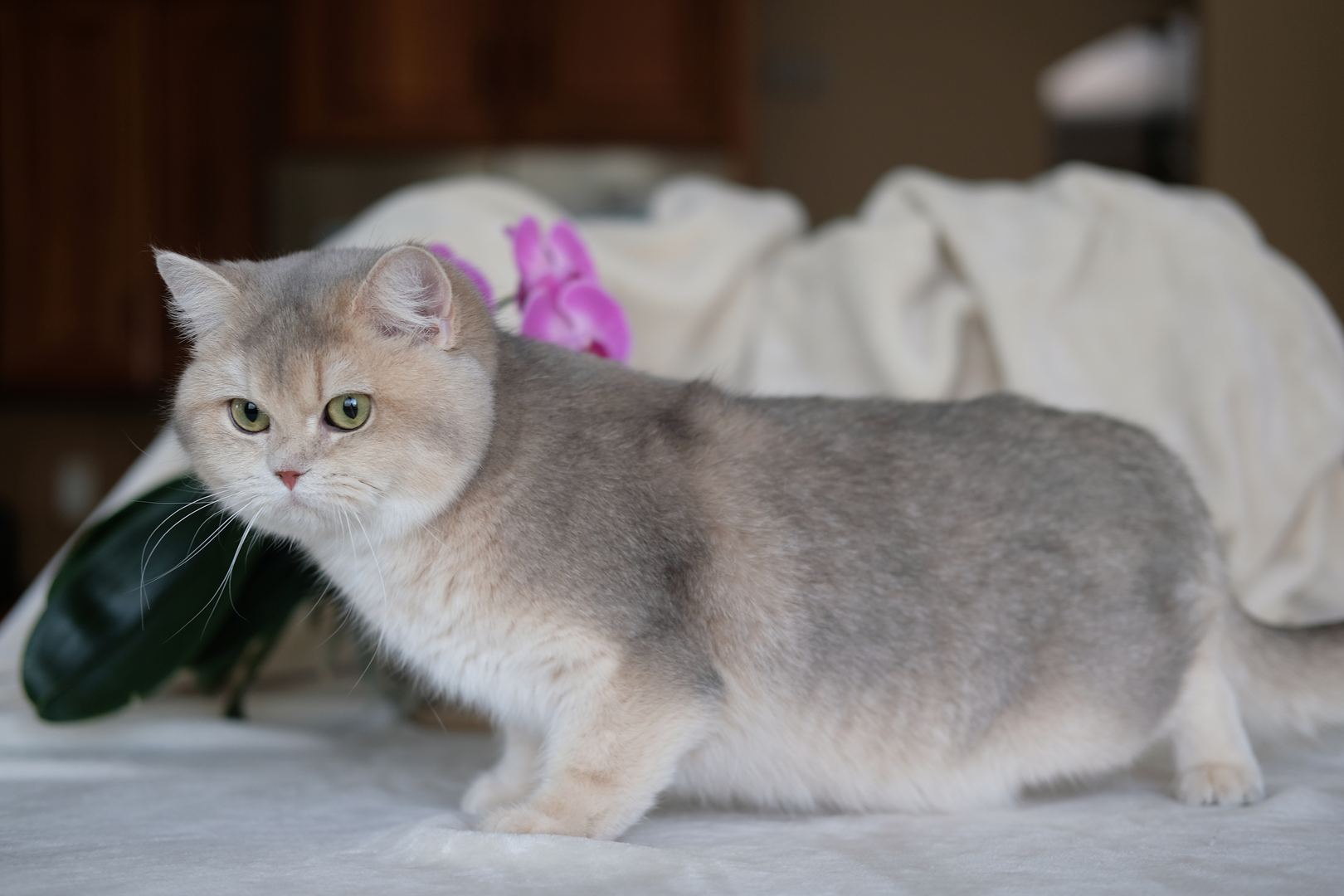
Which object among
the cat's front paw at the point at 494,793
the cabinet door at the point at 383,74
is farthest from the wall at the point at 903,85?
the cat's front paw at the point at 494,793

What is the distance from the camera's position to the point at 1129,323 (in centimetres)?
204

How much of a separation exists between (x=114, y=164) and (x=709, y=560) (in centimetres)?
438

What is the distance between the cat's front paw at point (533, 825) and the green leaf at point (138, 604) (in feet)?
1.37

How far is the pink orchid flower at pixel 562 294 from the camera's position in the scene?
1450mm

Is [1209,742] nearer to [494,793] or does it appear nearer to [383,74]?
[494,793]

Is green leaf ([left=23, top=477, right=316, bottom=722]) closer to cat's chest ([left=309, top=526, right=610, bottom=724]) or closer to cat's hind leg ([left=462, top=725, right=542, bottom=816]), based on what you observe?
cat's chest ([left=309, top=526, right=610, bottom=724])

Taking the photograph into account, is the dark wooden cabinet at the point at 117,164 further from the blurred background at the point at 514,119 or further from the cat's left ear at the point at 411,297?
the cat's left ear at the point at 411,297

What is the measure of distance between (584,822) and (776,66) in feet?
15.3

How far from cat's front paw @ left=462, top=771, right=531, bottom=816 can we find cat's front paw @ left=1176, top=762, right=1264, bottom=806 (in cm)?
74

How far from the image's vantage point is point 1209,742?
1.32m

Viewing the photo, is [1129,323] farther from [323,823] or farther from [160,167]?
[160,167]

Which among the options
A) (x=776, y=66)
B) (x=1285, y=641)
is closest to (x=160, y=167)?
(x=776, y=66)

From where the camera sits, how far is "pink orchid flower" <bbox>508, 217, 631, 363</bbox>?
1450mm

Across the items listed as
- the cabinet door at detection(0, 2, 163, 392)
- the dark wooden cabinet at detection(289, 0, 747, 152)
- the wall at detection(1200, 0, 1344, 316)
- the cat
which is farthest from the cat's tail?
the cabinet door at detection(0, 2, 163, 392)
